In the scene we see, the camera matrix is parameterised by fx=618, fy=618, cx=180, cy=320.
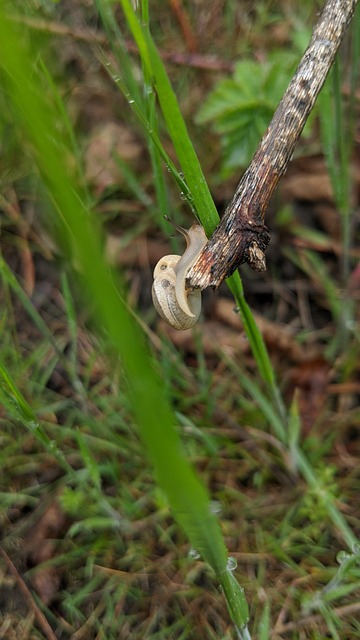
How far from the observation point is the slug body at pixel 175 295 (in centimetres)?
88

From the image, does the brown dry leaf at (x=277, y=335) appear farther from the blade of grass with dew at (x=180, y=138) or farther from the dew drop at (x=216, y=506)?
the blade of grass with dew at (x=180, y=138)

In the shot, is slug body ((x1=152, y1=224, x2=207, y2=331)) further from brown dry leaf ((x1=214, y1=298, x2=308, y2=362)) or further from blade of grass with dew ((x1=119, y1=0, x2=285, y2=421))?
brown dry leaf ((x1=214, y1=298, x2=308, y2=362))

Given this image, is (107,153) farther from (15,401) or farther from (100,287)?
(100,287)

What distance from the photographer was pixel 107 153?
6.97 ft

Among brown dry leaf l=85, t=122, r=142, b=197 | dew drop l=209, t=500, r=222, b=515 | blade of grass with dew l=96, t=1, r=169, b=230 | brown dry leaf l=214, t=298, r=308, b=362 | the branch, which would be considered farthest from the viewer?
brown dry leaf l=85, t=122, r=142, b=197

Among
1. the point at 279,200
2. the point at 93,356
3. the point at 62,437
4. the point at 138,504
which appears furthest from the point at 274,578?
the point at 279,200

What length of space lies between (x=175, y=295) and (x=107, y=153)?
1.37 meters

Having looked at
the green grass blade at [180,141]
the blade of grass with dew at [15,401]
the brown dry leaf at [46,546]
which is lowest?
the brown dry leaf at [46,546]

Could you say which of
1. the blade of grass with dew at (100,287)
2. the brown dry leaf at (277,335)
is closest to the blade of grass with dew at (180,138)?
the blade of grass with dew at (100,287)

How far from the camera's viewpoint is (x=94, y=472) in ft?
4.44

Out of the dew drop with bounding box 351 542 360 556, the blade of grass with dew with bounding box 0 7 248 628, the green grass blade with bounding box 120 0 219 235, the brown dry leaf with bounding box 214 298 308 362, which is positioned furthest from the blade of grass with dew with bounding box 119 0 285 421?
the brown dry leaf with bounding box 214 298 308 362

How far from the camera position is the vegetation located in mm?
1255

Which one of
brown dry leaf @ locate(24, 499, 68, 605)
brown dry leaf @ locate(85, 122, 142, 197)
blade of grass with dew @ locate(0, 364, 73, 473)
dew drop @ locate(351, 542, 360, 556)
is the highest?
brown dry leaf @ locate(85, 122, 142, 197)

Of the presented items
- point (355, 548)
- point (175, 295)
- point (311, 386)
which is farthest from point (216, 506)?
point (175, 295)
